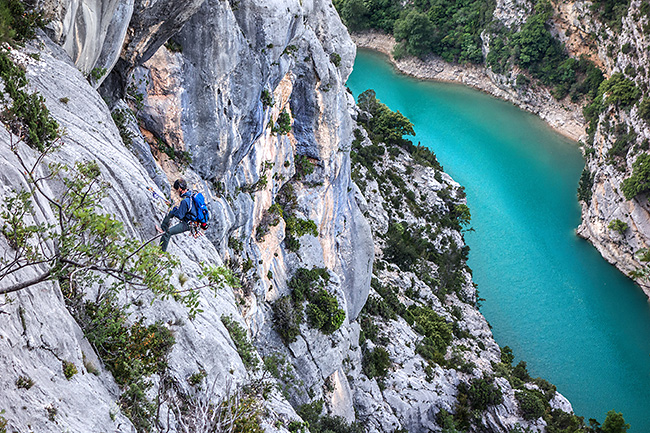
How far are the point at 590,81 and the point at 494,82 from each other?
40.9ft

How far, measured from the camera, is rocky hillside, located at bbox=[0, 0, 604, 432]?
19.1ft

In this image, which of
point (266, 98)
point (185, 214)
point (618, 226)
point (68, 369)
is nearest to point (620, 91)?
point (618, 226)

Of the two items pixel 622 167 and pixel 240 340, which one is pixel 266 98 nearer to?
pixel 240 340

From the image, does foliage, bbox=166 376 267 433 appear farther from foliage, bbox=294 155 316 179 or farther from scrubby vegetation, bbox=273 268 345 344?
foliage, bbox=294 155 316 179

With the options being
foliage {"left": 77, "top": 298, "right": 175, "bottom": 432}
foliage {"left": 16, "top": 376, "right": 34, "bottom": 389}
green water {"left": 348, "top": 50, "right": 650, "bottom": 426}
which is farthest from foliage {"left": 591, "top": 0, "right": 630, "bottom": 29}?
foliage {"left": 16, "top": 376, "right": 34, "bottom": 389}

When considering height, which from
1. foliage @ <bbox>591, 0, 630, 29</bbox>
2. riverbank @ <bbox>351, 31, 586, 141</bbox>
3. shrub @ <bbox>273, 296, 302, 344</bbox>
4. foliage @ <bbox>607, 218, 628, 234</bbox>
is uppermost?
foliage @ <bbox>591, 0, 630, 29</bbox>

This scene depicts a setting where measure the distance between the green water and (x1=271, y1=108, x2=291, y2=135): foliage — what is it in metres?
24.6

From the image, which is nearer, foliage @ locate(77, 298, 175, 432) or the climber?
foliage @ locate(77, 298, 175, 432)

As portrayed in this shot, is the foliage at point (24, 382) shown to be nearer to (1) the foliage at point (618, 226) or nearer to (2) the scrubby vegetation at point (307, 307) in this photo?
(2) the scrubby vegetation at point (307, 307)

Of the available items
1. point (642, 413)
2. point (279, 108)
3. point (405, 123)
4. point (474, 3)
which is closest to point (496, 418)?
point (642, 413)

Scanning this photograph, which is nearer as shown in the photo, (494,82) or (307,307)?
(307,307)

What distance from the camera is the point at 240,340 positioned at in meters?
10.1

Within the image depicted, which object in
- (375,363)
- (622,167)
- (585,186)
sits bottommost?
(375,363)

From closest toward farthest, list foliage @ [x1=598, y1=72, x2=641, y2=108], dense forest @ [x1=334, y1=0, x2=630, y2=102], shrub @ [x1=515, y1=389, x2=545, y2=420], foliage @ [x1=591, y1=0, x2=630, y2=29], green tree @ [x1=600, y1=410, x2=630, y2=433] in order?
shrub @ [x1=515, y1=389, x2=545, y2=420], green tree @ [x1=600, y1=410, x2=630, y2=433], foliage @ [x1=598, y1=72, x2=641, y2=108], foliage @ [x1=591, y1=0, x2=630, y2=29], dense forest @ [x1=334, y1=0, x2=630, y2=102]
